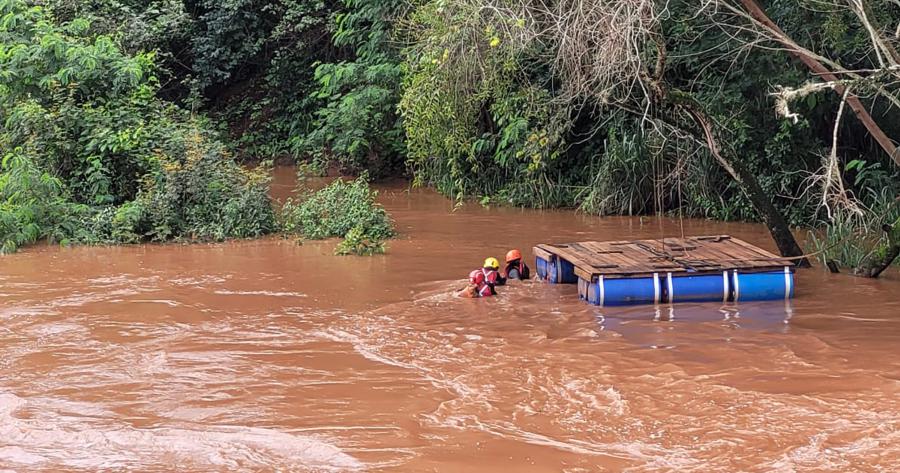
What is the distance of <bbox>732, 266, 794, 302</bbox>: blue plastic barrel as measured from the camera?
984 cm

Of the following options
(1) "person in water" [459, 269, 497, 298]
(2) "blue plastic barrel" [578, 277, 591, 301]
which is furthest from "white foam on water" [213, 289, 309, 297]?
(2) "blue plastic barrel" [578, 277, 591, 301]

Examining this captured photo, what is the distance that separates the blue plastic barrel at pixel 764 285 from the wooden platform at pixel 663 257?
61 millimetres

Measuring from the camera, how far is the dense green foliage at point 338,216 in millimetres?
14383

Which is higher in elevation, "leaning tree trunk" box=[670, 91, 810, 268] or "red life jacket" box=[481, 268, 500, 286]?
"leaning tree trunk" box=[670, 91, 810, 268]

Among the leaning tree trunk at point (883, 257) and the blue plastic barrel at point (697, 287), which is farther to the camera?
the leaning tree trunk at point (883, 257)

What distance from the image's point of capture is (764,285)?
9.90 metres

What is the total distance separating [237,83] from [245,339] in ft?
62.3

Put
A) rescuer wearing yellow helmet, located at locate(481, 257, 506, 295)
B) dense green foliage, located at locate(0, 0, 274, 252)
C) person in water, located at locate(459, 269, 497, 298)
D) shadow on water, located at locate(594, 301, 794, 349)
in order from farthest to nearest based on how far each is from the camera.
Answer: dense green foliage, located at locate(0, 0, 274, 252), rescuer wearing yellow helmet, located at locate(481, 257, 506, 295), person in water, located at locate(459, 269, 497, 298), shadow on water, located at locate(594, 301, 794, 349)

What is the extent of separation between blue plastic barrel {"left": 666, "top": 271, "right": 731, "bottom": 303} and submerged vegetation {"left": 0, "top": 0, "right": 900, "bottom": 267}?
1287mm

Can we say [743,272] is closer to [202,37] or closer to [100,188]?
[100,188]

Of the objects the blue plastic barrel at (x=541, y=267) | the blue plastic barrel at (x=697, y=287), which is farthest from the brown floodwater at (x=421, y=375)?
the blue plastic barrel at (x=541, y=267)

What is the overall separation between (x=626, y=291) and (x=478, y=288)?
154cm

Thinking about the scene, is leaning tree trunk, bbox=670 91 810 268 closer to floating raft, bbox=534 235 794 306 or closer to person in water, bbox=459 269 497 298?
floating raft, bbox=534 235 794 306

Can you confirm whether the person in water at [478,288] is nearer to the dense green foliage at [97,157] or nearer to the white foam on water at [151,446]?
the white foam on water at [151,446]
